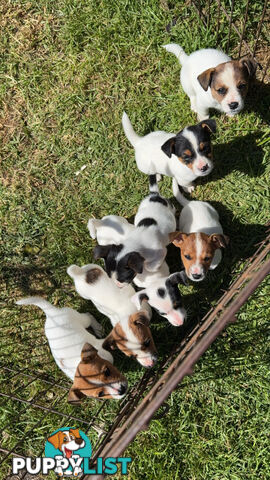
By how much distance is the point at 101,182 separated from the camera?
17.2 feet

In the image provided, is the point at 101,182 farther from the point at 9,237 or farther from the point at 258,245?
→ the point at 258,245

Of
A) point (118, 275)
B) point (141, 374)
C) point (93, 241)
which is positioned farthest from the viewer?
point (93, 241)

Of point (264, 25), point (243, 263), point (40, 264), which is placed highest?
point (264, 25)

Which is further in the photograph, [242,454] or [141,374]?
[141,374]

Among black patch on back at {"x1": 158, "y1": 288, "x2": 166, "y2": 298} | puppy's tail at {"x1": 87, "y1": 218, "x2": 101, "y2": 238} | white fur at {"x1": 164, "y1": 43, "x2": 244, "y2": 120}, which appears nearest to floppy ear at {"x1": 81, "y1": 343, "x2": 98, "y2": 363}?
black patch on back at {"x1": 158, "y1": 288, "x2": 166, "y2": 298}

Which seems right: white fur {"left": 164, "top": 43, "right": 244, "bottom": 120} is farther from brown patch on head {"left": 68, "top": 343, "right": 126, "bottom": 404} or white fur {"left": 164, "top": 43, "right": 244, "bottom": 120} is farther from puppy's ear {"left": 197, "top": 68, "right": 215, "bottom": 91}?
brown patch on head {"left": 68, "top": 343, "right": 126, "bottom": 404}

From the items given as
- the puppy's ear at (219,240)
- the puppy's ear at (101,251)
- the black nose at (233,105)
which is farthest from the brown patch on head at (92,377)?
the black nose at (233,105)

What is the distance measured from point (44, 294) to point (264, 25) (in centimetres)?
397

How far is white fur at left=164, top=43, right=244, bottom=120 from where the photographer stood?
4004 millimetres

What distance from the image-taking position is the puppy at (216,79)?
13.1 feet

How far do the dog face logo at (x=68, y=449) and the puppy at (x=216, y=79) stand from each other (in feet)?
12.2

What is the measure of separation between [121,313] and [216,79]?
2.36m

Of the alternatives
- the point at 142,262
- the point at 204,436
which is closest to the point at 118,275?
the point at 142,262

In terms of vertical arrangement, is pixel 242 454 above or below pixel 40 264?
below
